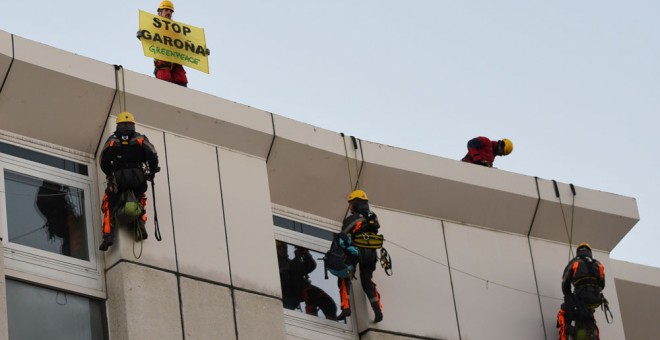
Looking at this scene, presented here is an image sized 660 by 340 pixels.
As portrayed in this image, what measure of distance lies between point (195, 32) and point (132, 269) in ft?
15.4

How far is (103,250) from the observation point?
2106cm

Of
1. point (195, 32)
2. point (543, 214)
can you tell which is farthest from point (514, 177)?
point (195, 32)

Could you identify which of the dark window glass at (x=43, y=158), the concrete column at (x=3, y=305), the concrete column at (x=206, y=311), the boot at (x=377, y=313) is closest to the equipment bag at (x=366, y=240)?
the boot at (x=377, y=313)

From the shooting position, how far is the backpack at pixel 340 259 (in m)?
22.8

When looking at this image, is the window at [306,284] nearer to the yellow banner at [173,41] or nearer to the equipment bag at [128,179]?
the yellow banner at [173,41]

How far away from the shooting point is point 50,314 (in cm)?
2031

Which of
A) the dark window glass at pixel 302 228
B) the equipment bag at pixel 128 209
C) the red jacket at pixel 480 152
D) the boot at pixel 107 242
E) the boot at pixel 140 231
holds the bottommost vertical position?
the boot at pixel 107 242

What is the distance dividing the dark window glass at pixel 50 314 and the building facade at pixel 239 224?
0.02 metres

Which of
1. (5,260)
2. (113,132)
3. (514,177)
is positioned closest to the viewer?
(5,260)

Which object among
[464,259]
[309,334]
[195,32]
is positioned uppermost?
[195,32]

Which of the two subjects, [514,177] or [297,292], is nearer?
[297,292]

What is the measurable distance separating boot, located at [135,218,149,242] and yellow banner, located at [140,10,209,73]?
3414mm

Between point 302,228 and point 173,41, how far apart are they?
317 centimetres

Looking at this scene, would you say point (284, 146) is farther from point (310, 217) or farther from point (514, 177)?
point (514, 177)
